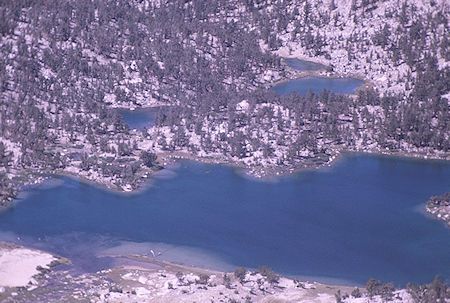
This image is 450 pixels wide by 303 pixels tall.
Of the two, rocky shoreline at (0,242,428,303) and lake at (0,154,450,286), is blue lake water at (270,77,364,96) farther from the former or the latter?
rocky shoreline at (0,242,428,303)

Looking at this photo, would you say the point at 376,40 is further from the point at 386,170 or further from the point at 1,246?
the point at 1,246

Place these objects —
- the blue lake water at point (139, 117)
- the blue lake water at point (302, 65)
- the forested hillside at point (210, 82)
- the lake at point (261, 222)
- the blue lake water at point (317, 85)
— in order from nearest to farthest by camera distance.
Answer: the lake at point (261, 222) → the forested hillside at point (210, 82) → the blue lake water at point (139, 117) → the blue lake water at point (317, 85) → the blue lake water at point (302, 65)

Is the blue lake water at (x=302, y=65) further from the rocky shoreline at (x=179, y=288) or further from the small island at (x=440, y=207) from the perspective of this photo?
the rocky shoreline at (x=179, y=288)

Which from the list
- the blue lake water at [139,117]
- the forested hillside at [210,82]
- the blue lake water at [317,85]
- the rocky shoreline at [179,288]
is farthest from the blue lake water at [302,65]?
the rocky shoreline at [179,288]

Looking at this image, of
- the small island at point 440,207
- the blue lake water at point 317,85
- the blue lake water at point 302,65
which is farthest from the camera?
the blue lake water at point 302,65

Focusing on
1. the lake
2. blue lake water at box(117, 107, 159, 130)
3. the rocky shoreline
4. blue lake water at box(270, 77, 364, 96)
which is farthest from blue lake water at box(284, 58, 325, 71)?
the rocky shoreline

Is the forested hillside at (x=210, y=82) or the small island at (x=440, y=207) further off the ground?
the forested hillside at (x=210, y=82)

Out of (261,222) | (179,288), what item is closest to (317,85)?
→ (261,222)

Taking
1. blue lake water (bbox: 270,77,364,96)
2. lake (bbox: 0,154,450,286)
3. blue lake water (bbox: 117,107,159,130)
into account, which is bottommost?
lake (bbox: 0,154,450,286)
